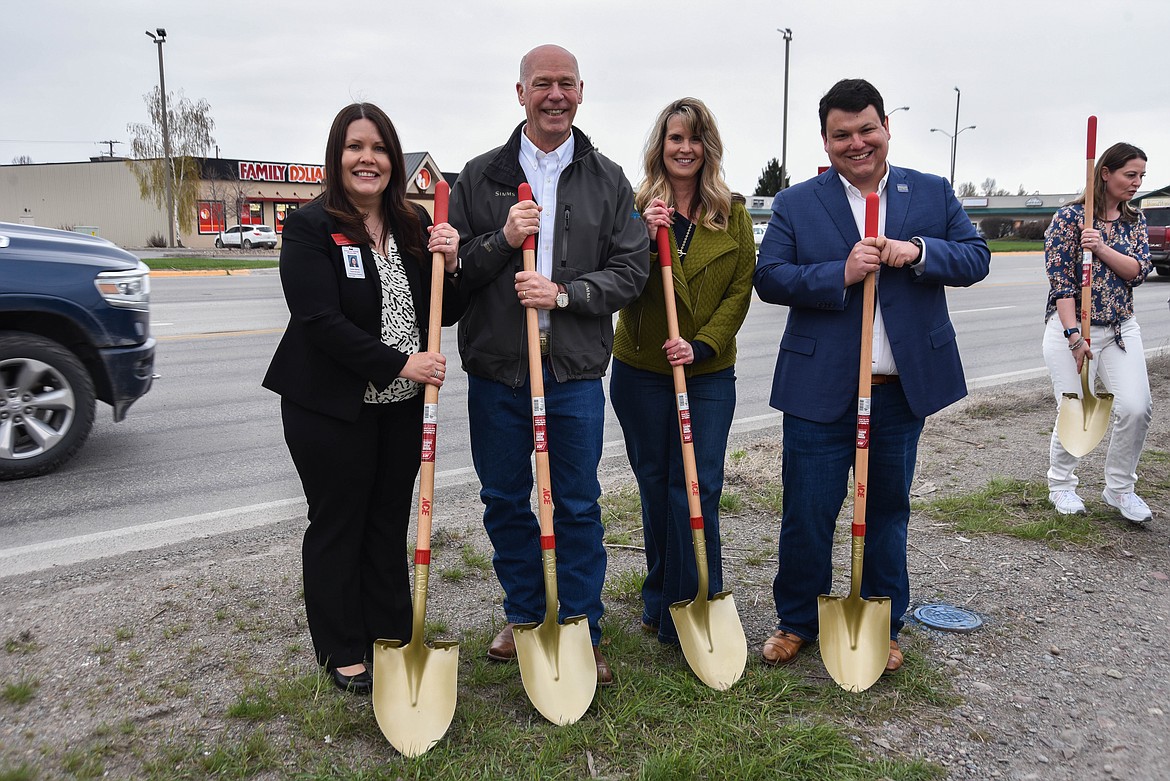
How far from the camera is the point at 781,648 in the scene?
3.42 meters

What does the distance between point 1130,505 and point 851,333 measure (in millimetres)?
2500

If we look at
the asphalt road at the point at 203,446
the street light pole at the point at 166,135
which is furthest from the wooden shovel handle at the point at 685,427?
the street light pole at the point at 166,135

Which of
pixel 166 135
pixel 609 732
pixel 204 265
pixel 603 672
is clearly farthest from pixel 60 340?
pixel 166 135

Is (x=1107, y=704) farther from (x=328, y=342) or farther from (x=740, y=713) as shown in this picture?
(x=328, y=342)

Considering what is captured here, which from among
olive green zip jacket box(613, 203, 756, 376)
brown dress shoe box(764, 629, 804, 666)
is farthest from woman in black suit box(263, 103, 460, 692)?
brown dress shoe box(764, 629, 804, 666)

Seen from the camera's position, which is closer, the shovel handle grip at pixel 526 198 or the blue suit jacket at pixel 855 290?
the shovel handle grip at pixel 526 198

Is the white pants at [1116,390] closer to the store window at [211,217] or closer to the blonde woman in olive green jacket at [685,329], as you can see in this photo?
the blonde woman in olive green jacket at [685,329]

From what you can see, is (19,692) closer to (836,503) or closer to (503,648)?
(503,648)

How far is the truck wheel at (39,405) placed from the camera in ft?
18.0

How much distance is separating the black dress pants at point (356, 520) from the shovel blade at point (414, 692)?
27cm

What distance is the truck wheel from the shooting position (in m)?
5.49

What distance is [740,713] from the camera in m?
2.97

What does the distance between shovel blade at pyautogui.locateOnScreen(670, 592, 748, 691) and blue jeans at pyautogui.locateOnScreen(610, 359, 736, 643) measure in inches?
7.6

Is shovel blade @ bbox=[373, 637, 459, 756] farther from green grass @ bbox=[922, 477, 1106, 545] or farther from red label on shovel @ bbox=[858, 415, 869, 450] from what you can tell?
green grass @ bbox=[922, 477, 1106, 545]
